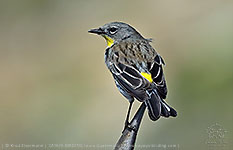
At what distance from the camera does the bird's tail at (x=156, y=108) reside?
4.05m

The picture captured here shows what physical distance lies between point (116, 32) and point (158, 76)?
4.89 feet

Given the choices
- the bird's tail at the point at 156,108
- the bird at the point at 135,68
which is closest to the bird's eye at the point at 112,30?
the bird at the point at 135,68

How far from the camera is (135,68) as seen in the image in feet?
18.4

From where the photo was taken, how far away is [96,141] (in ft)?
Result: 28.9

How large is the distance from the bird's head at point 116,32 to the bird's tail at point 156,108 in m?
1.75

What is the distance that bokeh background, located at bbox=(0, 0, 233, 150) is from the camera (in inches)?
353

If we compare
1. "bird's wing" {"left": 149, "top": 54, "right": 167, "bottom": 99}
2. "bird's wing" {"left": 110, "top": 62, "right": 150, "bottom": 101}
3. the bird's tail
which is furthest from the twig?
"bird's wing" {"left": 149, "top": 54, "right": 167, "bottom": 99}

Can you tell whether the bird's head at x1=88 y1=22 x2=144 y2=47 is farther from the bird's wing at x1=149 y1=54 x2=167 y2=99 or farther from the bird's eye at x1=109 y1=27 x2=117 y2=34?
the bird's wing at x1=149 y1=54 x2=167 y2=99

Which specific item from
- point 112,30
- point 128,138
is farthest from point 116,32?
point 128,138

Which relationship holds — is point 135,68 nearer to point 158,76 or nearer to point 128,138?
point 158,76

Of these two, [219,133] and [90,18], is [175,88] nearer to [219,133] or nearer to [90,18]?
[90,18]

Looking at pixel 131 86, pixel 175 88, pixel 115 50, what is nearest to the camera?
pixel 131 86

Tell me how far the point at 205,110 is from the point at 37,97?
4.11 m

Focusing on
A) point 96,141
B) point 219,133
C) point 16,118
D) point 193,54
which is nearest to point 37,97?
point 16,118
